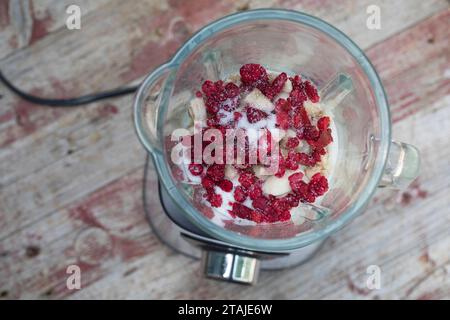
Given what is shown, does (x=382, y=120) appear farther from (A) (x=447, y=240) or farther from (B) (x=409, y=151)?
(A) (x=447, y=240)

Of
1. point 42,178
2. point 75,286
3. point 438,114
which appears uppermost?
point 438,114

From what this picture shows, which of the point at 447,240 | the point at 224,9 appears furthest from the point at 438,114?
the point at 224,9

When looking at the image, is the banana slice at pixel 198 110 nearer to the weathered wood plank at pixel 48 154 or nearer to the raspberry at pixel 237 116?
the raspberry at pixel 237 116

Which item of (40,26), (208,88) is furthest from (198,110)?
(40,26)

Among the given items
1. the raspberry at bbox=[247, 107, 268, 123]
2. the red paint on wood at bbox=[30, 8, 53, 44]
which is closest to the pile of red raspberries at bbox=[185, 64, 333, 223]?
the raspberry at bbox=[247, 107, 268, 123]

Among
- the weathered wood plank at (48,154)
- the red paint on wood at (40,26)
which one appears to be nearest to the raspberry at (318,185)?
the weathered wood plank at (48,154)

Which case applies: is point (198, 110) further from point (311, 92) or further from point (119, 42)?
point (119, 42)

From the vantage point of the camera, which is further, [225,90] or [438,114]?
[438,114]
